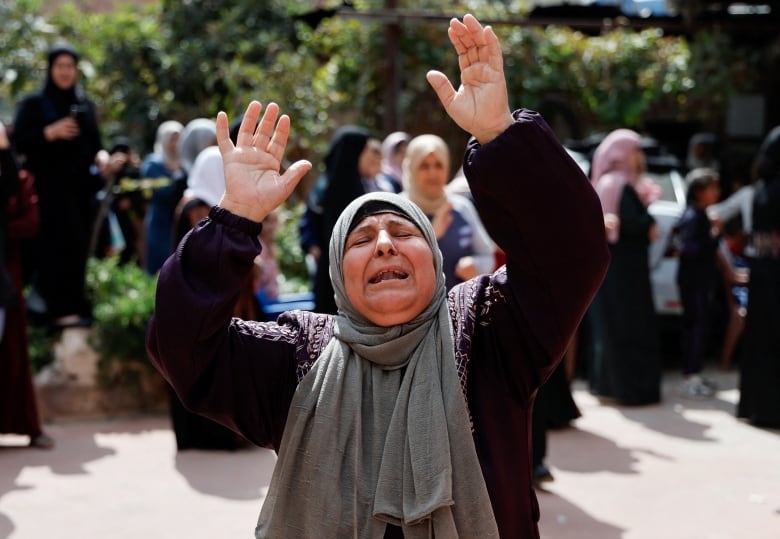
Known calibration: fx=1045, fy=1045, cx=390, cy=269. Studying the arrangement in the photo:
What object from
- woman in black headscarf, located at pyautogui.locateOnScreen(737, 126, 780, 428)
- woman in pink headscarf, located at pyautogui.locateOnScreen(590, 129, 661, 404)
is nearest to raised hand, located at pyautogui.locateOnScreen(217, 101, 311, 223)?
woman in black headscarf, located at pyautogui.locateOnScreen(737, 126, 780, 428)

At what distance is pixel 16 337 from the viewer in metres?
6.45

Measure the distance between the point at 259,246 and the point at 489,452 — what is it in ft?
2.40

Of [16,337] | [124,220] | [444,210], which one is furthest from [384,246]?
[124,220]

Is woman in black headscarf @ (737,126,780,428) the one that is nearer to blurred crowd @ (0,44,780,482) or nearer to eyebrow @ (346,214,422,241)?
blurred crowd @ (0,44,780,482)

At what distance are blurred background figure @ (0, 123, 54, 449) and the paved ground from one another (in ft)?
0.62

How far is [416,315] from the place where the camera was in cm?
254

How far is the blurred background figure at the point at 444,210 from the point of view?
5750 mm

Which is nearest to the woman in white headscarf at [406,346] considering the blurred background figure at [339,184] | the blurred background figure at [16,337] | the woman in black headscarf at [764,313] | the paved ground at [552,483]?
the paved ground at [552,483]

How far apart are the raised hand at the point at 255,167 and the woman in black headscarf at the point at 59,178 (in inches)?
207

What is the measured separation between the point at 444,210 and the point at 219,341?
3394mm

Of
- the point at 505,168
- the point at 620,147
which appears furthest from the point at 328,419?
the point at 620,147

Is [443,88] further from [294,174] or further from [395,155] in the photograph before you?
[395,155]

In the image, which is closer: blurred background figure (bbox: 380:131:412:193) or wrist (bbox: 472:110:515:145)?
wrist (bbox: 472:110:515:145)

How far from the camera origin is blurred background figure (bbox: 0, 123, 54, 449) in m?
6.36
